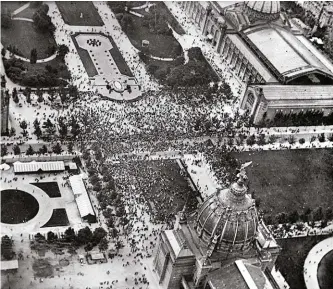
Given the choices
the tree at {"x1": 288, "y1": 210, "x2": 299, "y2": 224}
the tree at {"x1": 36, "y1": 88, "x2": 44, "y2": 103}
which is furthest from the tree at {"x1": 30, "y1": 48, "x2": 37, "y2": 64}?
the tree at {"x1": 288, "y1": 210, "x2": 299, "y2": 224}

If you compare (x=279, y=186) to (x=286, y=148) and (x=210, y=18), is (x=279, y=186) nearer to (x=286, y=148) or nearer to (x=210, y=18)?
(x=286, y=148)

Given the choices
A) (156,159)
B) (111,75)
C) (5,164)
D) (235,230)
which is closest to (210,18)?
(111,75)

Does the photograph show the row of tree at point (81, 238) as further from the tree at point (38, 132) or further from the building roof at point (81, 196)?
the tree at point (38, 132)

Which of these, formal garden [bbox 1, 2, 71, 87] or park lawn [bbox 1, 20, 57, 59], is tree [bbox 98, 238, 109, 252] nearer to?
formal garden [bbox 1, 2, 71, 87]

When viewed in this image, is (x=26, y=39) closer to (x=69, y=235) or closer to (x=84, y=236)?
(x=69, y=235)

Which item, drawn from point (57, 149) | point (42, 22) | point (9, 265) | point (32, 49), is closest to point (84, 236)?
point (9, 265)

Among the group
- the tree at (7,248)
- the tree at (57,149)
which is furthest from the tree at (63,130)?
the tree at (7,248)
